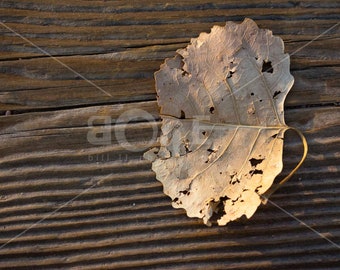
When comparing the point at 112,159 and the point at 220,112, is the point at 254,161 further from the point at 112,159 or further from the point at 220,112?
the point at 112,159

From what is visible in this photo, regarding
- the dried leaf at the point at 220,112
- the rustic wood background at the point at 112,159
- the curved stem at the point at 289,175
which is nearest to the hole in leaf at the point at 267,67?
the dried leaf at the point at 220,112

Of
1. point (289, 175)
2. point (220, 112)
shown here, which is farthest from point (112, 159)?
point (289, 175)

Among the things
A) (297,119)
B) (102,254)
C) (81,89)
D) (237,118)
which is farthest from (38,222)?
(297,119)

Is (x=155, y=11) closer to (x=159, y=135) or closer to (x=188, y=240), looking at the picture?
(x=159, y=135)

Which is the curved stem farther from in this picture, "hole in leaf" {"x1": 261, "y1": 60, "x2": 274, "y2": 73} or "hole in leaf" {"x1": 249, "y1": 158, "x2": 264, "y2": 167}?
"hole in leaf" {"x1": 261, "y1": 60, "x2": 274, "y2": 73}

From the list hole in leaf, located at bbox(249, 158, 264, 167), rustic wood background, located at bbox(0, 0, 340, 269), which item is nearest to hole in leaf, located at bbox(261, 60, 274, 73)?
rustic wood background, located at bbox(0, 0, 340, 269)

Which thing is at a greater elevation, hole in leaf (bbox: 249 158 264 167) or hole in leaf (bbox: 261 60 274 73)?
hole in leaf (bbox: 261 60 274 73)

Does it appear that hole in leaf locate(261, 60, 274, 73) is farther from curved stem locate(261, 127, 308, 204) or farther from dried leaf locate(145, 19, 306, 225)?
curved stem locate(261, 127, 308, 204)
